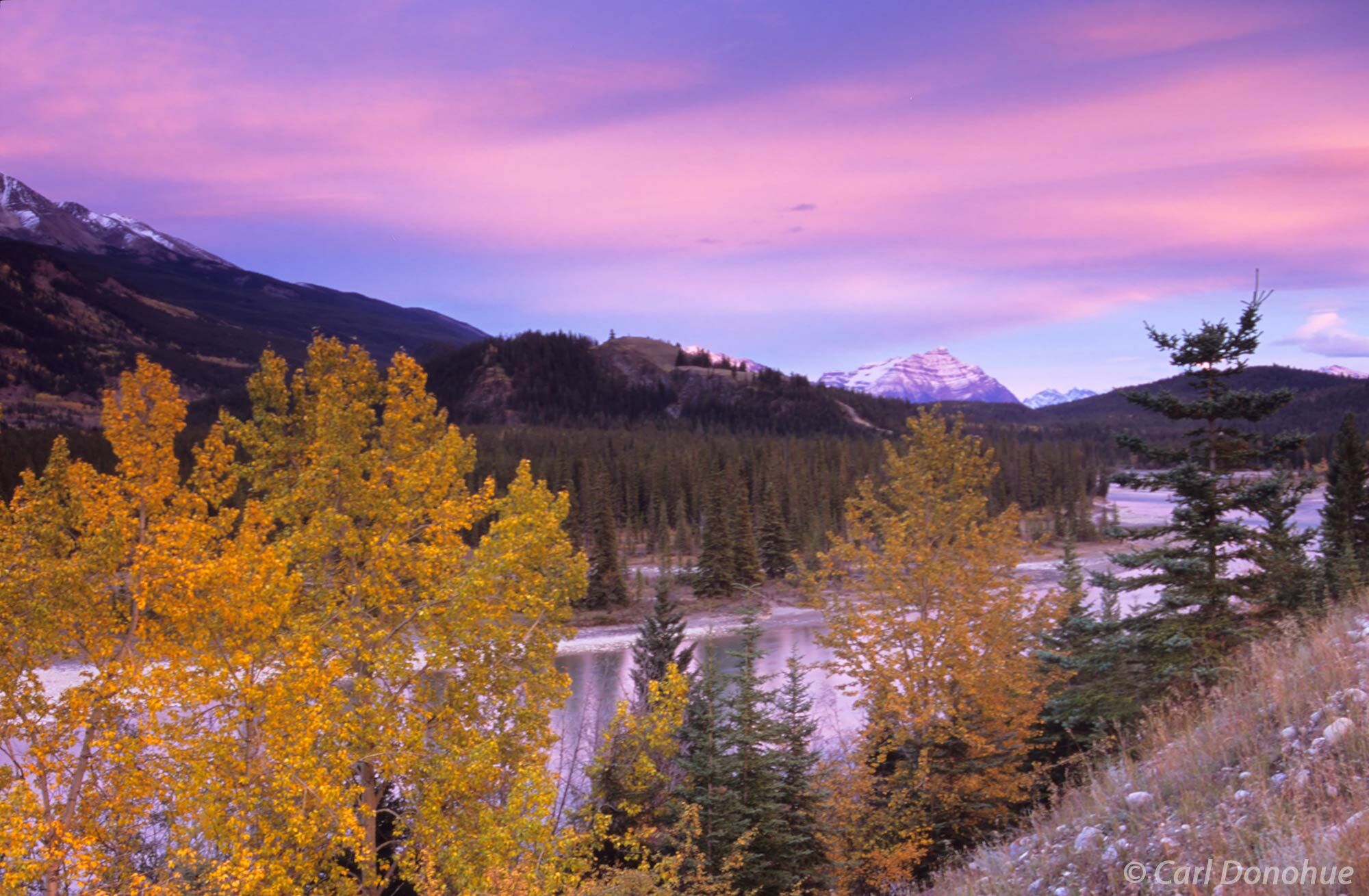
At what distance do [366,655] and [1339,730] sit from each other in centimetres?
1219

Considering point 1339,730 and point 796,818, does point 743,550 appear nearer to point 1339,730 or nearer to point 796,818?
point 796,818

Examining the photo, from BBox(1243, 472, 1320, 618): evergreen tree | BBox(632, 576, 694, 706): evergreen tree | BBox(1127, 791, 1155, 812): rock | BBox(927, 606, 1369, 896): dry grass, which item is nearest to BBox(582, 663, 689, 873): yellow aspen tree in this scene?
BBox(927, 606, 1369, 896): dry grass

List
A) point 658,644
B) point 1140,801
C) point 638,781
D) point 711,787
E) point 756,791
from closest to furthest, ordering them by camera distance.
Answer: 1. point 1140,801
2. point 711,787
3. point 756,791
4. point 638,781
5. point 658,644

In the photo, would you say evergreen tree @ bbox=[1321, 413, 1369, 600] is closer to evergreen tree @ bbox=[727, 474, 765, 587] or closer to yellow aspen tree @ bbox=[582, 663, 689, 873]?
yellow aspen tree @ bbox=[582, 663, 689, 873]

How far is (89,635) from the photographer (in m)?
11.5

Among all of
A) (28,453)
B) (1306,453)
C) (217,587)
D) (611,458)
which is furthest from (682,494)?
(1306,453)

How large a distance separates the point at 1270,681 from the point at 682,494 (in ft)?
283

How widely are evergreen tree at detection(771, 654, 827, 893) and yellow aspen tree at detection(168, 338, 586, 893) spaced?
4.95 metres

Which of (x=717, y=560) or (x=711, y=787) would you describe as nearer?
(x=711, y=787)

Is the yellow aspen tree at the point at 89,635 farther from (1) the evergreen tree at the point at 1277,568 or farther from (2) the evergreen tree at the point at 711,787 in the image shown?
(1) the evergreen tree at the point at 1277,568

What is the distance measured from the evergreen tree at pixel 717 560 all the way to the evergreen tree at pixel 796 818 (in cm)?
5215

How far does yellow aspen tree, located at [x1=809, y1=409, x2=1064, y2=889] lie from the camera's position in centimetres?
1736

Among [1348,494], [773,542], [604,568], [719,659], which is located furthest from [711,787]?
[773,542]

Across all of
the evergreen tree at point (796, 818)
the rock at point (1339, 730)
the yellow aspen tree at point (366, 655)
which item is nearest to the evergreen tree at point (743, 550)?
the evergreen tree at point (796, 818)
